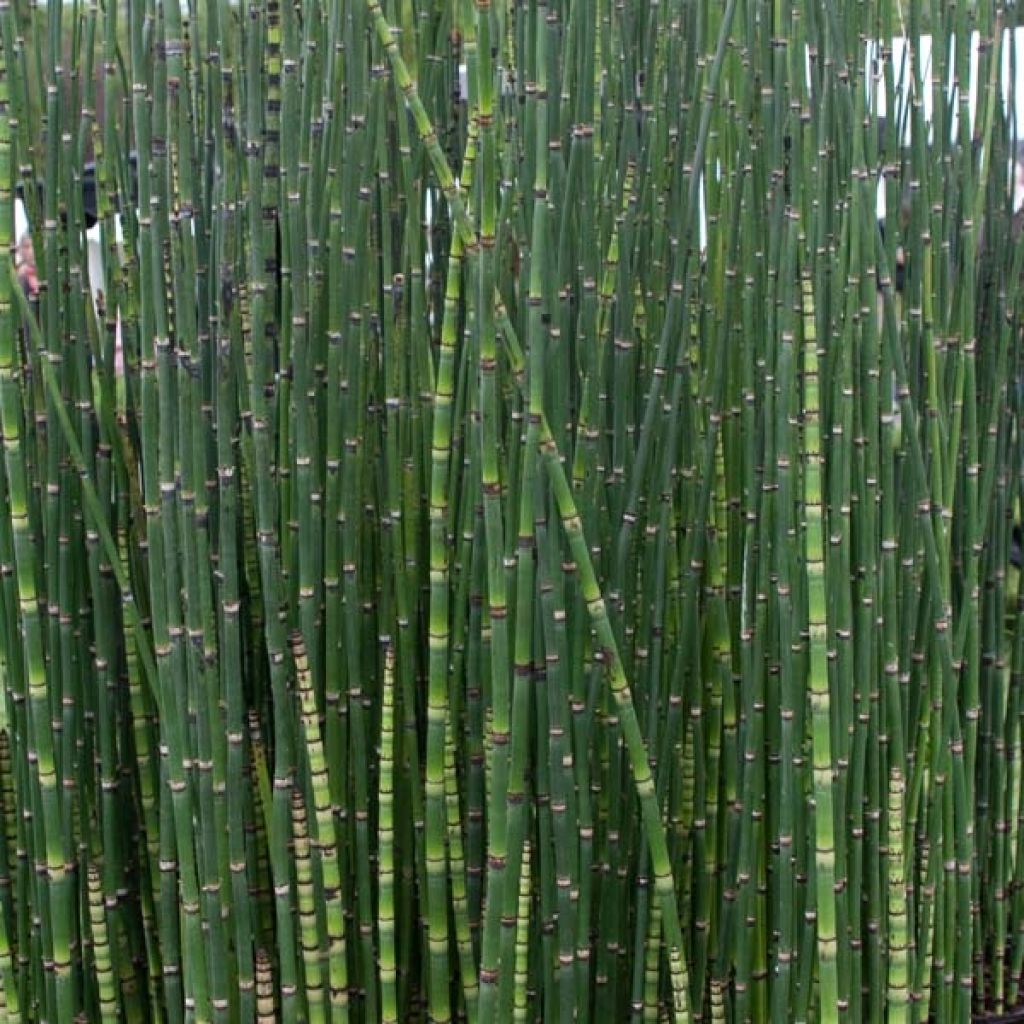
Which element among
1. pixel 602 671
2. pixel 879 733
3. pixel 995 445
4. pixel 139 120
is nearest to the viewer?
pixel 139 120

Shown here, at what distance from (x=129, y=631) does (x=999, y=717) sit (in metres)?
0.96

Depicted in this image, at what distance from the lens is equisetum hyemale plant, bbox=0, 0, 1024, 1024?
1.19m

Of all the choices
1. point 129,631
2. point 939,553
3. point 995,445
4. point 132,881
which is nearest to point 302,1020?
point 132,881

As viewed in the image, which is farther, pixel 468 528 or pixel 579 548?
pixel 468 528

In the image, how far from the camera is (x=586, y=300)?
1307mm

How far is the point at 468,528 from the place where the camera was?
4.26ft

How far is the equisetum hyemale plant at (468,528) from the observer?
3.91ft

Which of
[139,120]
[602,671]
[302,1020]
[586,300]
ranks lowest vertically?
[302,1020]

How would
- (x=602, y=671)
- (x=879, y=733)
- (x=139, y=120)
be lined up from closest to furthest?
(x=139, y=120) → (x=602, y=671) → (x=879, y=733)

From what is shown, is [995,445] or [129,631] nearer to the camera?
[129,631]

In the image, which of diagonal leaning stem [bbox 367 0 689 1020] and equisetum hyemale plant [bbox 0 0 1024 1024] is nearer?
diagonal leaning stem [bbox 367 0 689 1020]

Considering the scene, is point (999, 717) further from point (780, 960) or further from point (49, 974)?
point (49, 974)

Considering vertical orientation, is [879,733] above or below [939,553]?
below

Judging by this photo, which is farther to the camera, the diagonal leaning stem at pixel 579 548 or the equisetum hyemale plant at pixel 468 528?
the equisetum hyemale plant at pixel 468 528
